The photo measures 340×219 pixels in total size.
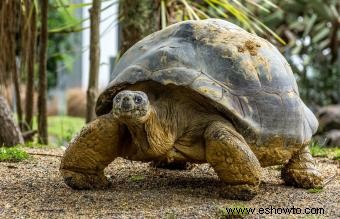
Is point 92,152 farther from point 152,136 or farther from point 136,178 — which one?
point 136,178

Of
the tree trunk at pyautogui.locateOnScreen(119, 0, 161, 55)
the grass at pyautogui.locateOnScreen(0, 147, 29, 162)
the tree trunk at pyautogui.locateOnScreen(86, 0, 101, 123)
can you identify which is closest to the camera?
the grass at pyautogui.locateOnScreen(0, 147, 29, 162)

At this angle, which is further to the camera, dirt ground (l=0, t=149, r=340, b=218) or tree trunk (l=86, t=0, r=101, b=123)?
tree trunk (l=86, t=0, r=101, b=123)

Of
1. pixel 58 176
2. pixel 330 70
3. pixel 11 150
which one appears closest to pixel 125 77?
pixel 58 176

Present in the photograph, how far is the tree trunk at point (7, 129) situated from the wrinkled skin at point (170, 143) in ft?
6.62

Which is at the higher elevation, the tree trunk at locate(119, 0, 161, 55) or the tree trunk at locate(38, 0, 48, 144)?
the tree trunk at locate(119, 0, 161, 55)

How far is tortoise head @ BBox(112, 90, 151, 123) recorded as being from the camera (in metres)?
3.12

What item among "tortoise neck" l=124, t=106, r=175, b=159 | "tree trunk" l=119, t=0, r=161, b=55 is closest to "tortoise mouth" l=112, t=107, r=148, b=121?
"tortoise neck" l=124, t=106, r=175, b=159

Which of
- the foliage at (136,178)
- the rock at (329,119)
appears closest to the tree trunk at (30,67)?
the foliage at (136,178)

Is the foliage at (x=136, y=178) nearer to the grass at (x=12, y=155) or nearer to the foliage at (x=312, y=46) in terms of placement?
the grass at (x=12, y=155)

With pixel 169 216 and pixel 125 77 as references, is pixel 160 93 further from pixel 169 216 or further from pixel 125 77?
pixel 169 216

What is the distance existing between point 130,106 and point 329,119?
29.5ft

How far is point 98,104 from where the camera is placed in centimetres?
378

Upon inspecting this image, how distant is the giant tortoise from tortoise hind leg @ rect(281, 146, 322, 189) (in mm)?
284

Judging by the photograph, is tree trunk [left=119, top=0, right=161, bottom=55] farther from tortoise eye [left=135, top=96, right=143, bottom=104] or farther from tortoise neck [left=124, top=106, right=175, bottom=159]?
tortoise eye [left=135, top=96, right=143, bottom=104]
